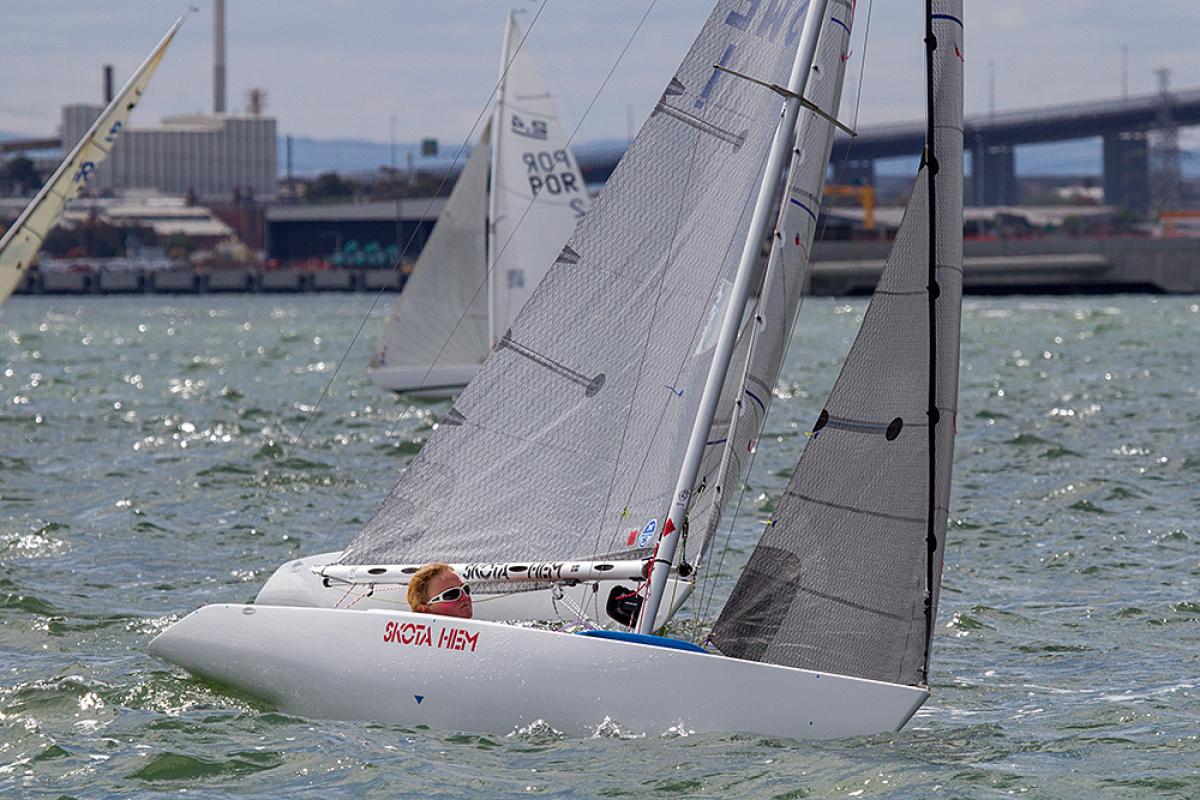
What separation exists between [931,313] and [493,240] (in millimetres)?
21430

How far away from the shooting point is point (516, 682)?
962 centimetres

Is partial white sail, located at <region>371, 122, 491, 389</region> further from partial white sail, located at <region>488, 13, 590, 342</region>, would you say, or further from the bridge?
the bridge

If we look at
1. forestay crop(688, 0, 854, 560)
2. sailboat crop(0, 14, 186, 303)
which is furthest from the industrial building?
forestay crop(688, 0, 854, 560)

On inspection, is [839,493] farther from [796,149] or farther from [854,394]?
[796,149]

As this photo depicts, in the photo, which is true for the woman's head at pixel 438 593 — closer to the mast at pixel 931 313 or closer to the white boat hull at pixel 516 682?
the white boat hull at pixel 516 682

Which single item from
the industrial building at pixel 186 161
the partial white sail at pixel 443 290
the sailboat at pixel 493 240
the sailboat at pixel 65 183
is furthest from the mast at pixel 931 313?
the industrial building at pixel 186 161

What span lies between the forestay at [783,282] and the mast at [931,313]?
1059 mm

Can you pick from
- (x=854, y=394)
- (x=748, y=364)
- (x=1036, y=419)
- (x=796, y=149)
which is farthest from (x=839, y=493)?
(x=1036, y=419)

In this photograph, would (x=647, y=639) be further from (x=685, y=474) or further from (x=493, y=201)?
(x=493, y=201)

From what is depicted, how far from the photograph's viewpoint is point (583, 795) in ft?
28.4

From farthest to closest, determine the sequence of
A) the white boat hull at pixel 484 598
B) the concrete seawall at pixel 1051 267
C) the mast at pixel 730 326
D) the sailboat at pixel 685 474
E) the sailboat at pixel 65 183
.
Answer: the concrete seawall at pixel 1051 267
the sailboat at pixel 65 183
the white boat hull at pixel 484 598
the mast at pixel 730 326
the sailboat at pixel 685 474

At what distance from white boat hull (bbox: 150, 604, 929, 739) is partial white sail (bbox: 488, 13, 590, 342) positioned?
20.8 m

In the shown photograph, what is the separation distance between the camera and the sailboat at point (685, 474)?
9.52m

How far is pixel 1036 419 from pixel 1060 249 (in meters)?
67.7
